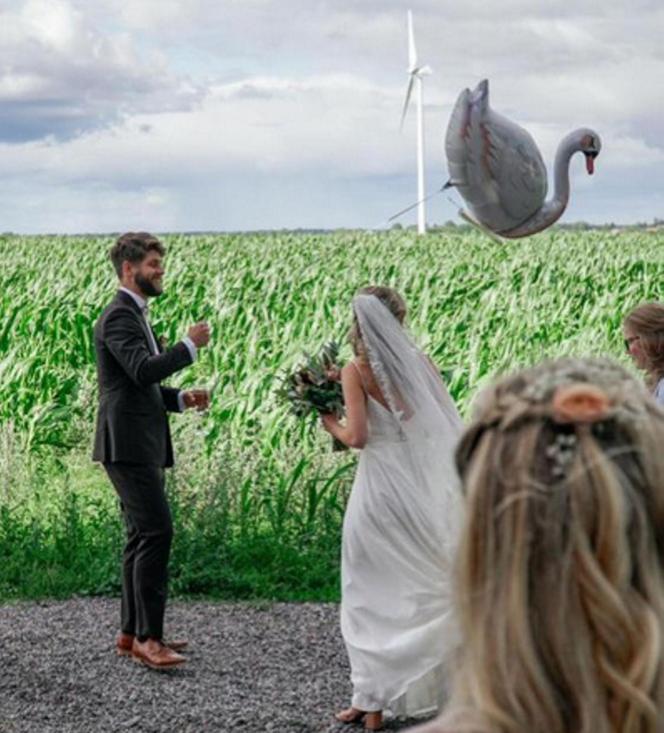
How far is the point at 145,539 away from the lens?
772 cm

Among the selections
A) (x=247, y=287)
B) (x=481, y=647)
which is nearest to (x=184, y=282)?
(x=247, y=287)

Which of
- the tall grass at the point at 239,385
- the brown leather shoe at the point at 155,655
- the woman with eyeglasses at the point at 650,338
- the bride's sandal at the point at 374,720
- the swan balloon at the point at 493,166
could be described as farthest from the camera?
the tall grass at the point at 239,385

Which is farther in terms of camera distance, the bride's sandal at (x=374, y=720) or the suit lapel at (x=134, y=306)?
the suit lapel at (x=134, y=306)

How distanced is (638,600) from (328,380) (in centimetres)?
587

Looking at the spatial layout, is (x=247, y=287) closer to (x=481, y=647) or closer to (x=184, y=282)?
(x=184, y=282)

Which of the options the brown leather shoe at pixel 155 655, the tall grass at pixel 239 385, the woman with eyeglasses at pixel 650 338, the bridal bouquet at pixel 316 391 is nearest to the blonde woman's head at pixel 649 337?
the woman with eyeglasses at pixel 650 338

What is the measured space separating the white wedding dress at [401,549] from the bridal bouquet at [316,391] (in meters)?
0.60

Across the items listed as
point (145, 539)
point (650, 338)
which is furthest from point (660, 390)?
point (145, 539)

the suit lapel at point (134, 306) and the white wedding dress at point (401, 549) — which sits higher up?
the suit lapel at point (134, 306)

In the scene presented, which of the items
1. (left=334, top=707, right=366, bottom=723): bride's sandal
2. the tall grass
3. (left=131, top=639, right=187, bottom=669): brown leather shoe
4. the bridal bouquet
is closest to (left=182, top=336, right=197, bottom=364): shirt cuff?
the bridal bouquet

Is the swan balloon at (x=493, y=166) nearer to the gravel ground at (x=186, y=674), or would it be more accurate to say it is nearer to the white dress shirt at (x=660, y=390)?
the white dress shirt at (x=660, y=390)

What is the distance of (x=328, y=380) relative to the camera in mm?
7535

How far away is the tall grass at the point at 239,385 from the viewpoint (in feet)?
32.8

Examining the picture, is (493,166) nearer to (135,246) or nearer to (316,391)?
(316,391)
